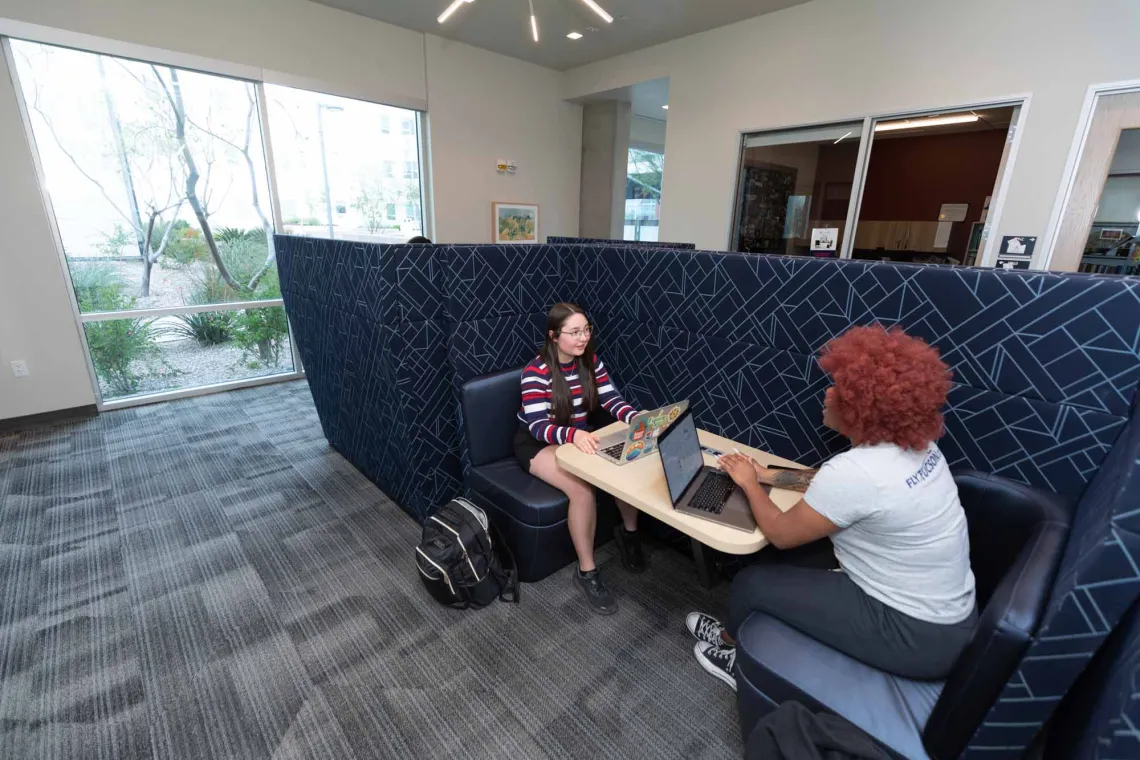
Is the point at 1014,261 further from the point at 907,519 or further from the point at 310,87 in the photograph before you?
the point at 310,87

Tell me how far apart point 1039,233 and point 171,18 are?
6.30m

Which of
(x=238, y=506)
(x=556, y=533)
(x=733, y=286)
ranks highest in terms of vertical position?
(x=733, y=286)

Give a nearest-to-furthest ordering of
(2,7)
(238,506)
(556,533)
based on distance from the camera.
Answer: (556,533) → (238,506) → (2,7)

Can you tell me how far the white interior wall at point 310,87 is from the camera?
3371 millimetres

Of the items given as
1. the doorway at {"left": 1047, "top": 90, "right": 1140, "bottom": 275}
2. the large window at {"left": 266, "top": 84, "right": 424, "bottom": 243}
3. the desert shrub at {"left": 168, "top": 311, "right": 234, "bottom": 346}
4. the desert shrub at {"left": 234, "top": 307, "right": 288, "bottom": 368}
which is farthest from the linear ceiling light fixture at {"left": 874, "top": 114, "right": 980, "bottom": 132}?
the desert shrub at {"left": 168, "top": 311, "right": 234, "bottom": 346}

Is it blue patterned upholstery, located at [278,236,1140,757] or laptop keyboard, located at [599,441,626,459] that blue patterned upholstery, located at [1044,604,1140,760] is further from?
laptop keyboard, located at [599,441,626,459]

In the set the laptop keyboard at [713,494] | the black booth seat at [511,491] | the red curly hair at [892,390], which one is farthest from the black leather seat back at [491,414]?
the red curly hair at [892,390]

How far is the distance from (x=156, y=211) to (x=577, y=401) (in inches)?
160

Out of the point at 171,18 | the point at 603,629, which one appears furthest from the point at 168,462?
the point at 171,18

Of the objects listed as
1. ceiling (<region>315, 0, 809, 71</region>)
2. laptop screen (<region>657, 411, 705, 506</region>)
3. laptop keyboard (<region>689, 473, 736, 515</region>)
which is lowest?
laptop keyboard (<region>689, 473, 736, 515</region>)

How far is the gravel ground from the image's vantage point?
4199 mm

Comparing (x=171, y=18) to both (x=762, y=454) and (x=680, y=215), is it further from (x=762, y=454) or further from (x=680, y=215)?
(x=762, y=454)

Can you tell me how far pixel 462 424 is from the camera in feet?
7.29

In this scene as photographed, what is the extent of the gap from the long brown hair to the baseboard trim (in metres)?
4.12
